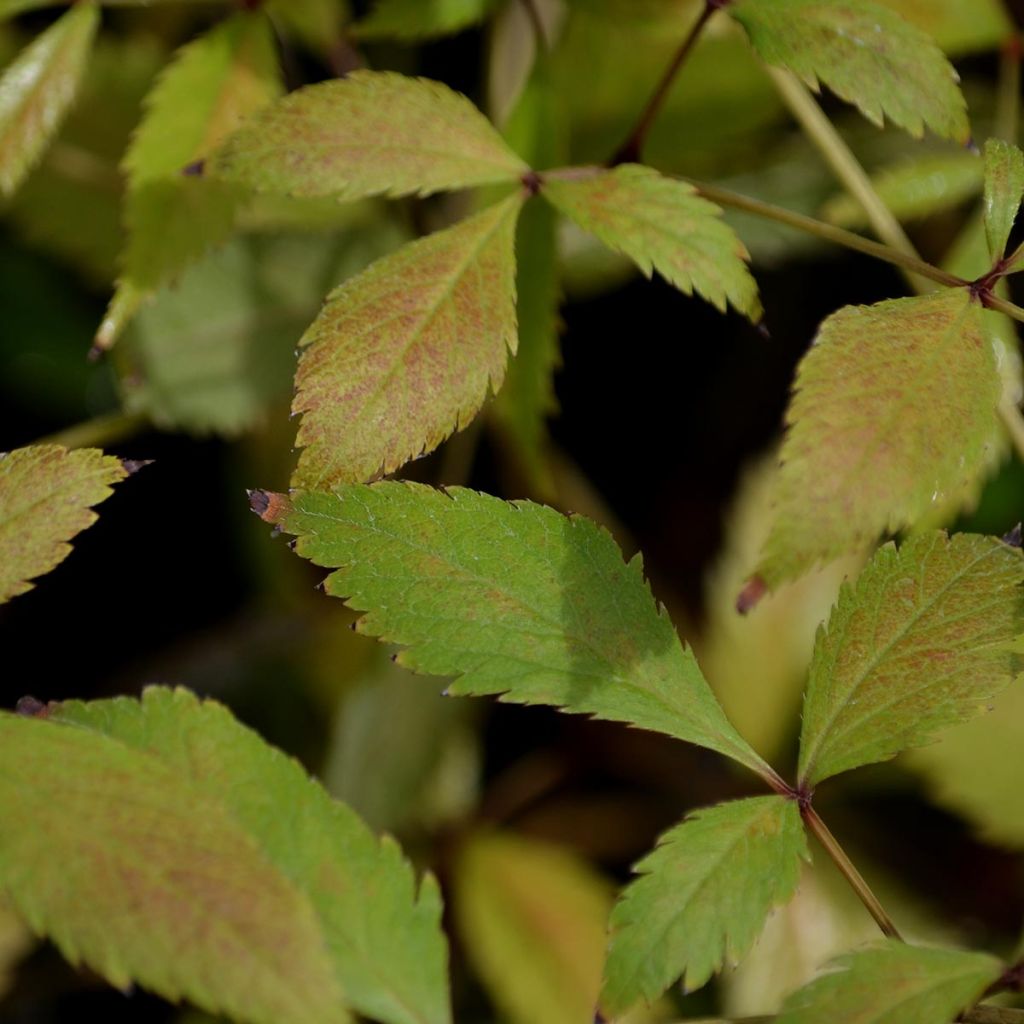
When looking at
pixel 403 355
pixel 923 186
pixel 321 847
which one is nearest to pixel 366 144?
pixel 403 355

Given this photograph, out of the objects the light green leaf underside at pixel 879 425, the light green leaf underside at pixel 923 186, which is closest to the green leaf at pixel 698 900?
the light green leaf underside at pixel 879 425

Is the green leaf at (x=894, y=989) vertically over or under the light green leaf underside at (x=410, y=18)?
under

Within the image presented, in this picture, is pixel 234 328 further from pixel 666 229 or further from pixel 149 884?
pixel 149 884

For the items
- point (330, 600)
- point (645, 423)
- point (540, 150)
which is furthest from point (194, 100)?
point (645, 423)

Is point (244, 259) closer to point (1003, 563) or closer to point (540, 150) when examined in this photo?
point (540, 150)

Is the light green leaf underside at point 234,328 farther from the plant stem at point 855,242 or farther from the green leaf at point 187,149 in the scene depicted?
the plant stem at point 855,242

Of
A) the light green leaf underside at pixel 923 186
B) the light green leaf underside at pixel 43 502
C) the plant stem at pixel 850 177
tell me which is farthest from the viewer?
the light green leaf underside at pixel 923 186

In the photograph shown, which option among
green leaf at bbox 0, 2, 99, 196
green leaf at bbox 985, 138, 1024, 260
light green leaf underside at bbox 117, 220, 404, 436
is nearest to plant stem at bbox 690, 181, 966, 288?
green leaf at bbox 985, 138, 1024, 260
